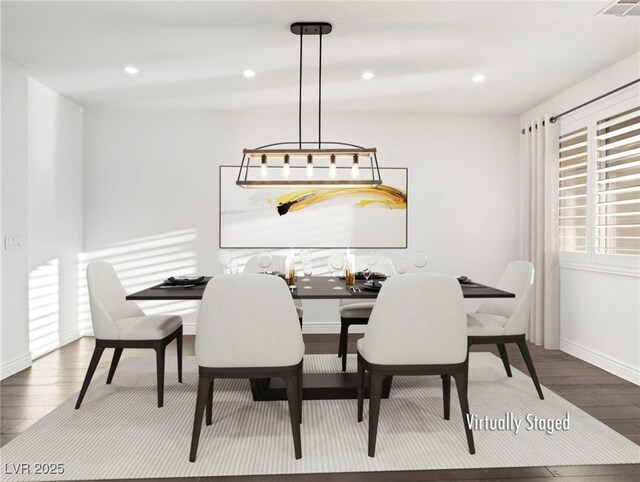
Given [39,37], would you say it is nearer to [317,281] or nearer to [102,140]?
[102,140]

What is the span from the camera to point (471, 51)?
3.24 metres

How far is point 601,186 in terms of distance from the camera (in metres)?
3.71

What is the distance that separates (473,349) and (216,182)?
317 cm

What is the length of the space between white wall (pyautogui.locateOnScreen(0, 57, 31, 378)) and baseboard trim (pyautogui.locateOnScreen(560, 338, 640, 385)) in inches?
186

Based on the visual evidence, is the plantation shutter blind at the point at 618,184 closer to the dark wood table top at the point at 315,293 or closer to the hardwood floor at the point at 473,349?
the hardwood floor at the point at 473,349

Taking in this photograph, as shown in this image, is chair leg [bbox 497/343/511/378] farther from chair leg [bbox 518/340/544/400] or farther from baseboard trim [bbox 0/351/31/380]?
baseboard trim [bbox 0/351/31/380]

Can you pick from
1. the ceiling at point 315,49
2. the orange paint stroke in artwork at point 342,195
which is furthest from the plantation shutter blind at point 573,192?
the orange paint stroke in artwork at point 342,195

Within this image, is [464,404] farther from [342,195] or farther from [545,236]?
[342,195]

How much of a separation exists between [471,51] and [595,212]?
1775 mm

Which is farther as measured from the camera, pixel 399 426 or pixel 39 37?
pixel 39 37

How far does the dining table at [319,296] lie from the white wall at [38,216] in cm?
153

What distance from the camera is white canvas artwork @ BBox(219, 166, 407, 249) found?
481cm

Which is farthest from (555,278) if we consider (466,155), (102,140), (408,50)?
(102,140)

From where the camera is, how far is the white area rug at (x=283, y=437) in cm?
206
